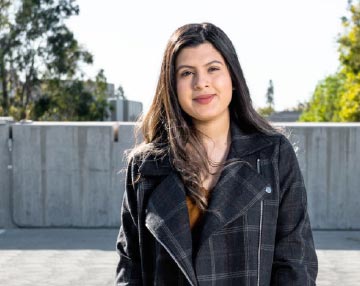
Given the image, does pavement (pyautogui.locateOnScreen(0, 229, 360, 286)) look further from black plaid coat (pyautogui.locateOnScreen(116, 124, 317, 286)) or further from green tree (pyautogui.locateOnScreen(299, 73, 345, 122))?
green tree (pyautogui.locateOnScreen(299, 73, 345, 122))

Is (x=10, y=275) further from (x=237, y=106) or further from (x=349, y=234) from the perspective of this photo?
(x=237, y=106)

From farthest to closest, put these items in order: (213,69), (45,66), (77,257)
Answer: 1. (45,66)
2. (77,257)
3. (213,69)

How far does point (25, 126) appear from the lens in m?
11.2

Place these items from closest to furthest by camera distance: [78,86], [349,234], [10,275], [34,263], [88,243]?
[10,275]
[34,263]
[88,243]
[349,234]
[78,86]

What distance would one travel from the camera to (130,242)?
2.84m

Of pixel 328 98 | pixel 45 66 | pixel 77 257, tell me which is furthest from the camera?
pixel 328 98

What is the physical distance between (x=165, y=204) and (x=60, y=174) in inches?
341

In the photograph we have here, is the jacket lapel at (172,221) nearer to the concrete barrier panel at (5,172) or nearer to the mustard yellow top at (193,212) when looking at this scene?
the mustard yellow top at (193,212)

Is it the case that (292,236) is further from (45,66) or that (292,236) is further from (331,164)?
(45,66)

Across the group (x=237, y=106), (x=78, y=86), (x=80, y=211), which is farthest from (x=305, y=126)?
(x=78, y=86)

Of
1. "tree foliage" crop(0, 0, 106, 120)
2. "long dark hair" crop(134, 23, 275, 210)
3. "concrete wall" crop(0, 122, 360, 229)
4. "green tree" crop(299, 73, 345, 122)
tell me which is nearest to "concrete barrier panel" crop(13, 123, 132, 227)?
"concrete wall" crop(0, 122, 360, 229)

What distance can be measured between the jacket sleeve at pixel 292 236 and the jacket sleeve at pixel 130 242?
465 millimetres

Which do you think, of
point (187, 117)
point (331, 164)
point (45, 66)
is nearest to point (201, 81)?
point (187, 117)

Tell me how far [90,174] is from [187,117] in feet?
27.5
